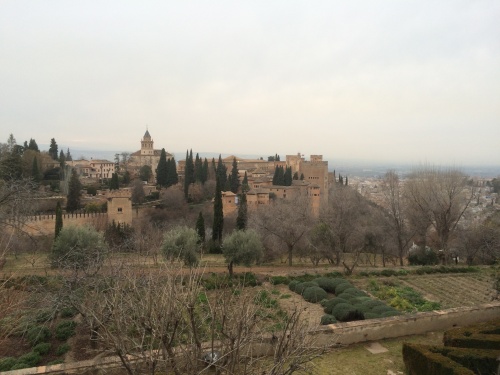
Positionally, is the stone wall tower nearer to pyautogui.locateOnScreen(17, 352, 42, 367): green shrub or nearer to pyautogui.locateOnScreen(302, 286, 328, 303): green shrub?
pyautogui.locateOnScreen(302, 286, 328, 303): green shrub

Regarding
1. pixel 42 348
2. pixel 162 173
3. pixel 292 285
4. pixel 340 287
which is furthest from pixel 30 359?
pixel 162 173

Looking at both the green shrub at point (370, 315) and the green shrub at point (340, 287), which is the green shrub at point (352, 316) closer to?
the green shrub at point (370, 315)

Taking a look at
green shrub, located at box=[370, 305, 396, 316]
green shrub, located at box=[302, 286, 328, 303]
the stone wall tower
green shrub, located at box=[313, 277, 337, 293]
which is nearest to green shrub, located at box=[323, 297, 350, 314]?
green shrub, located at box=[302, 286, 328, 303]

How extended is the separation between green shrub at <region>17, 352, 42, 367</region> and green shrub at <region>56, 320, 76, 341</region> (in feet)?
3.80

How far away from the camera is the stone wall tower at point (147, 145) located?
80.7 metres

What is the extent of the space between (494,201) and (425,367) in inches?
1574

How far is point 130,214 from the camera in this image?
1454 inches

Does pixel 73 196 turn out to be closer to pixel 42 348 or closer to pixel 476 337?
pixel 42 348

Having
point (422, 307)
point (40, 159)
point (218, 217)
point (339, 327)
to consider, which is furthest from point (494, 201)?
point (40, 159)

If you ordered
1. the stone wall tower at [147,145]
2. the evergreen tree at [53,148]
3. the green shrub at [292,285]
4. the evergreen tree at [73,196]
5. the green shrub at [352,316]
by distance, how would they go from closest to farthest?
the green shrub at [352,316] < the green shrub at [292,285] < the evergreen tree at [73,196] < the evergreen tree at [53,148] < the stone wall tower at [147,145]

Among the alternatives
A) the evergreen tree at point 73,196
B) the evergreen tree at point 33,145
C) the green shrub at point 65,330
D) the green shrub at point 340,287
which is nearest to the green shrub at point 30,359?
the green shrub at point 65,330

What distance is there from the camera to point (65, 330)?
412 inches

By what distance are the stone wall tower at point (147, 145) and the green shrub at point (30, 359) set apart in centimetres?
7449

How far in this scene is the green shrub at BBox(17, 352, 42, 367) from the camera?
871 centimetres
